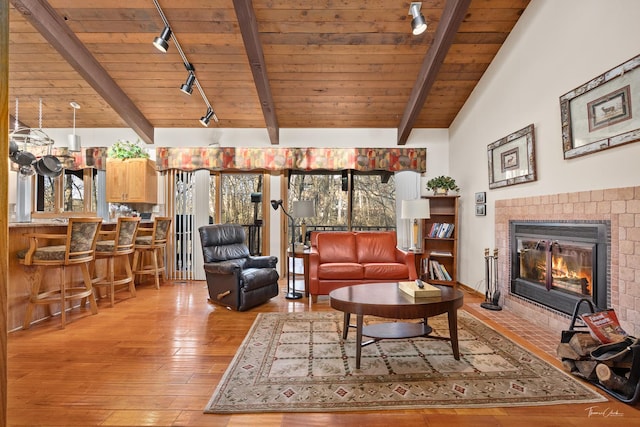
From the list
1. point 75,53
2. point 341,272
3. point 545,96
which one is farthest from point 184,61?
point 545,96

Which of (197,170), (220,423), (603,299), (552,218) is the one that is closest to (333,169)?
(197,170)

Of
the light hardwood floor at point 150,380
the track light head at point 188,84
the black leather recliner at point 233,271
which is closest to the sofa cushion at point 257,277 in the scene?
the black leather recliner at point 233,271

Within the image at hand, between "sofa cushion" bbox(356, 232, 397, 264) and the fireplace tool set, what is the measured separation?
1147mm

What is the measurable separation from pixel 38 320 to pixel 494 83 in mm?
5801

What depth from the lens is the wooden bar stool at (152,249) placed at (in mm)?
5023

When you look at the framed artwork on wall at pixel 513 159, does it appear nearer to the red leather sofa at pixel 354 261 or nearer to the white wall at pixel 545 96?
the white wall at pixel 545 96

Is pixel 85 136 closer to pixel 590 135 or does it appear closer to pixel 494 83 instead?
pixel 494 83

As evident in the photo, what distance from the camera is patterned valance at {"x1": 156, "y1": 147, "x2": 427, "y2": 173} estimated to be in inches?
230

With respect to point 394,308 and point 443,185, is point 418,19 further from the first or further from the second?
point 394,308

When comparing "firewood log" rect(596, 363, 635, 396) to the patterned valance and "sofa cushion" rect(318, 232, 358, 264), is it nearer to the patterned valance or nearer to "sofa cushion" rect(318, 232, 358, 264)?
"sofa cushion" rect(318, 232, 358, 264)

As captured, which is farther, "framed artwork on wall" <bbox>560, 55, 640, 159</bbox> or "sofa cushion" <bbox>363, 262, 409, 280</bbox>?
"sofa cushion" <bbox>363, 262, 409, 280</bbox>

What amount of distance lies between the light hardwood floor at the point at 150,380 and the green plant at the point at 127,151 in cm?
273

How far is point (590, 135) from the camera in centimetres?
279

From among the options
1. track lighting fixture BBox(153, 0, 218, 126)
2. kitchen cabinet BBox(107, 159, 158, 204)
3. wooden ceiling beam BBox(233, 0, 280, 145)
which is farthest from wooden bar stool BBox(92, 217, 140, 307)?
wooden ceiling beam BBox(233, 0, 280, 145)
